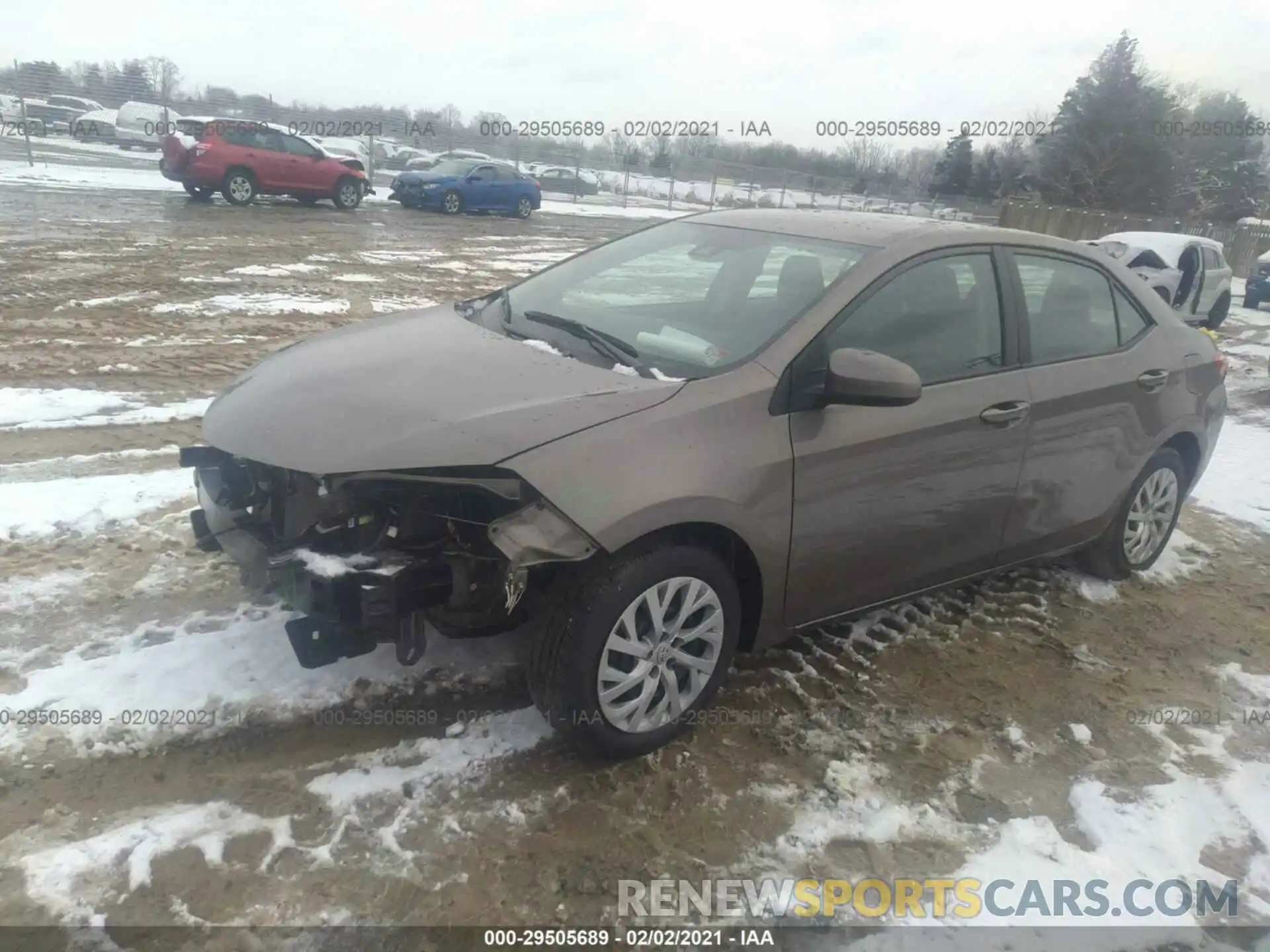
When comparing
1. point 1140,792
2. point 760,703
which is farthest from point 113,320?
point 1140,792

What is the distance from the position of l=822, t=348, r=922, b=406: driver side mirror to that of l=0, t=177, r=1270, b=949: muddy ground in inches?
46.6

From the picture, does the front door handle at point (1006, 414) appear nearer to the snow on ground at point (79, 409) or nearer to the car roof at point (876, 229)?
the car roof at point (876, 229)

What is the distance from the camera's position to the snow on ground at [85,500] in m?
4.27

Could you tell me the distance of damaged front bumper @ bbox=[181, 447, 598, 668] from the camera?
2.73 metres

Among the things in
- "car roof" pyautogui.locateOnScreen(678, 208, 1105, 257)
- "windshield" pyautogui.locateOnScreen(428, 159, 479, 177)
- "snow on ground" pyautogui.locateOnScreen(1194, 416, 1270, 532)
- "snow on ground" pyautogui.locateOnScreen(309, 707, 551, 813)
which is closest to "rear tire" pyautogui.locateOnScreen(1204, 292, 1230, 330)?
"snow on ground" pyautogui.locateOnScreen(1194, 416, 1270, 532)

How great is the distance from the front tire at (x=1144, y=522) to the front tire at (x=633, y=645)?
2.51 m

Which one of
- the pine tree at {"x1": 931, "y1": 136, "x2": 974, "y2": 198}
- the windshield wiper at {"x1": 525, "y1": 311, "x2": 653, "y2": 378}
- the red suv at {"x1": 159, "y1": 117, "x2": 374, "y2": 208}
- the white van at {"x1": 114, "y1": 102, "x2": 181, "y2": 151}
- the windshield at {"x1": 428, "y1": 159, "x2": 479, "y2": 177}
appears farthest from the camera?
the pine tree at {"x1": 931, "y1": 136, "x2": 974, "y2": 198}

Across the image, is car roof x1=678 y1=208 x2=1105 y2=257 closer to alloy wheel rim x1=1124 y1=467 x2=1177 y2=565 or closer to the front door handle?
the front door handle

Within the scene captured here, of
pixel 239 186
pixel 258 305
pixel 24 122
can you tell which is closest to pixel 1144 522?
pixel 258 305

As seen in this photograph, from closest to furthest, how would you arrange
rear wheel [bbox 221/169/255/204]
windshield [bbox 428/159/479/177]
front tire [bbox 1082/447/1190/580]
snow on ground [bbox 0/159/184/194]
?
front tire [bbox 1082/447/1190/580]
rear wheel [bbox 221/169/255/204]
snow on ground [bbox 0/159/184/194]
windshield [bbox 428/159/479/177]

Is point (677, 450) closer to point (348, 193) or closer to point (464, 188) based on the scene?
point (348, 193)

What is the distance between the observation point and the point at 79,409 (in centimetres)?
586

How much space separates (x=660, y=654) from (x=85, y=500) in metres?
3.24

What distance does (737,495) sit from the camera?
116 inches
